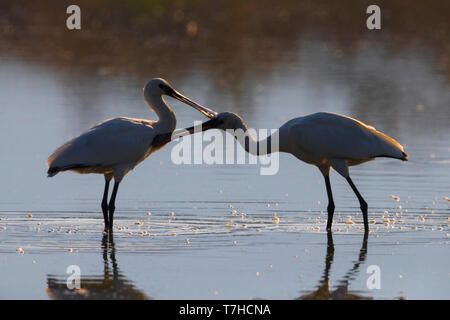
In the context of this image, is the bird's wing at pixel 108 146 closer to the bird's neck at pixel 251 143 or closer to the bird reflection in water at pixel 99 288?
the bird's neck at pixel 251 143

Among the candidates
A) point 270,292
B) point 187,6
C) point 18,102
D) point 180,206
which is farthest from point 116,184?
point 187,6

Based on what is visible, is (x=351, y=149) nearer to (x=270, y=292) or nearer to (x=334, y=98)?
(x=270, y=292)

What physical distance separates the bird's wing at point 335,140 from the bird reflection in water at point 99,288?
321 centimetres

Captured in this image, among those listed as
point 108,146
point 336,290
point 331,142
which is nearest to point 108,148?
point 108,146

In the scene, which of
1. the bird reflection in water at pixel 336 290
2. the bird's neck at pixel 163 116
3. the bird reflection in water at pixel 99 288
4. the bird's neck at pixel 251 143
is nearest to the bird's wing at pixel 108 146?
the bird's neck at pixel 163 116

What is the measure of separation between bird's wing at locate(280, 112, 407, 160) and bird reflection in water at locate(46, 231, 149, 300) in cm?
321

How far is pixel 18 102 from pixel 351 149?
11.3 meters

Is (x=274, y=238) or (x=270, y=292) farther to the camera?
(x=274, y=238)

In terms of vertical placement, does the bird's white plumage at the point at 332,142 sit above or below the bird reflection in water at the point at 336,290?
above

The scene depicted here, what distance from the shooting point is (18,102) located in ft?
74.0

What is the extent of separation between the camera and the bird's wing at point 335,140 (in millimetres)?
12516

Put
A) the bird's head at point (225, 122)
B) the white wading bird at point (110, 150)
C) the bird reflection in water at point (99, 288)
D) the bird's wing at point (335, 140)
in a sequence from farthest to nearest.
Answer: the bird's head at point (225, 122) → the bird's wing at point (335, 140) → the white wading bird at point (110, 150) → the bird reflection in water at point (99, 288)

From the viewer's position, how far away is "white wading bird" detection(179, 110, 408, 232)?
1252 cm

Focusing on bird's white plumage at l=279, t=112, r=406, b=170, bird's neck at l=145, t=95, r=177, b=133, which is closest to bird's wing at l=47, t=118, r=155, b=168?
bird's neck at l=145, t=95, r=177, b=133
